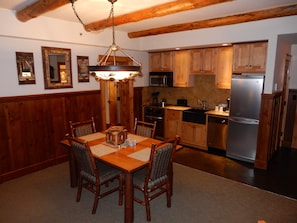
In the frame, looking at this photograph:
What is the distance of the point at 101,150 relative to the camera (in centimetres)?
275

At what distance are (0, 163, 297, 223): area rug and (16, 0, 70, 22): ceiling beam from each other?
254cm

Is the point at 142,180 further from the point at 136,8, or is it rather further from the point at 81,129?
the point at 136,8

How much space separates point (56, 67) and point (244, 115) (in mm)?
3614

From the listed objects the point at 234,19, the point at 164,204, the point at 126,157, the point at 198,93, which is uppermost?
the point at 234,19

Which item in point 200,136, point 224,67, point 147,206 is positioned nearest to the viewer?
point 147,206

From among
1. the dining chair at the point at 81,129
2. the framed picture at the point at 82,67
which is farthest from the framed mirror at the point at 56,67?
the dining chair at the point at 81,129

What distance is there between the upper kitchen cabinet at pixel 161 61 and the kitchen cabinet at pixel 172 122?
1088mm

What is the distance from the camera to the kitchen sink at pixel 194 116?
15.6ft

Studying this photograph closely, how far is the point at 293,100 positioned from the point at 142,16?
4.02 metres

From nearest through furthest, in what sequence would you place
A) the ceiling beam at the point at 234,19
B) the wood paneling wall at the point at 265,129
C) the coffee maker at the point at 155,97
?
1. the ceiling beam at the point at 234,19
2. the wood paneling wall at the point at 265,129
3. the coffee maker at the point at 155,97

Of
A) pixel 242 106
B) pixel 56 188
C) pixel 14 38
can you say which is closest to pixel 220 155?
pixel 242 106

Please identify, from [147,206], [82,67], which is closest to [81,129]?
[82,67]

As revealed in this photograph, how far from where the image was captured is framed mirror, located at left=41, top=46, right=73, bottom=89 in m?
3.79

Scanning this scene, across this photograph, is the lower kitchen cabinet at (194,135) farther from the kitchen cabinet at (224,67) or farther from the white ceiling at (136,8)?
the white ceiling at (136,8)
